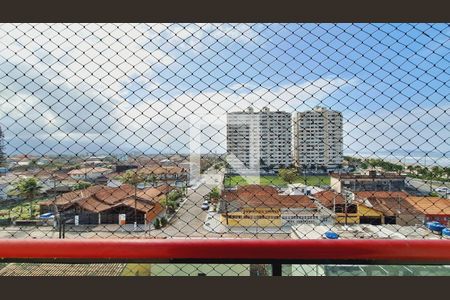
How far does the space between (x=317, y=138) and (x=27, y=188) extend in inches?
79.8

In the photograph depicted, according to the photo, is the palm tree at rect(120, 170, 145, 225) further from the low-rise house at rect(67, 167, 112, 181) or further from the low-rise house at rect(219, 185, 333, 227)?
the low-rise house at rect(219, 185, 333, 227)

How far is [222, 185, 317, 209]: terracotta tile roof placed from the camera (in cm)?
287

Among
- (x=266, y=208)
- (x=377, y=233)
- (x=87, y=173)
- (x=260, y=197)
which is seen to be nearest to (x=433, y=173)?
(x=377, y=233)

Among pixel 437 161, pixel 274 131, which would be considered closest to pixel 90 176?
pixel 274 131

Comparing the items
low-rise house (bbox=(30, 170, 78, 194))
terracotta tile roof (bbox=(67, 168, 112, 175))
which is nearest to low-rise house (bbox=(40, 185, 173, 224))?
low-rise house (bbox=(30, 170, 78, 194))

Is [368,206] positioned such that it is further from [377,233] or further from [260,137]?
[260,137]

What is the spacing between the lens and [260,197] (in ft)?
10.5

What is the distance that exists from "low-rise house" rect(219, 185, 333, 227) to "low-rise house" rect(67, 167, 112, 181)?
1218 millimetres

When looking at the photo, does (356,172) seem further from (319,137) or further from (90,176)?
(90,176)

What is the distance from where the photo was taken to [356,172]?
2.19 metres

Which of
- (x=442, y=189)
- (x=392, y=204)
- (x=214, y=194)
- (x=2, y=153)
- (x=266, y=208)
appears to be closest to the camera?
(x=2, y=153)
